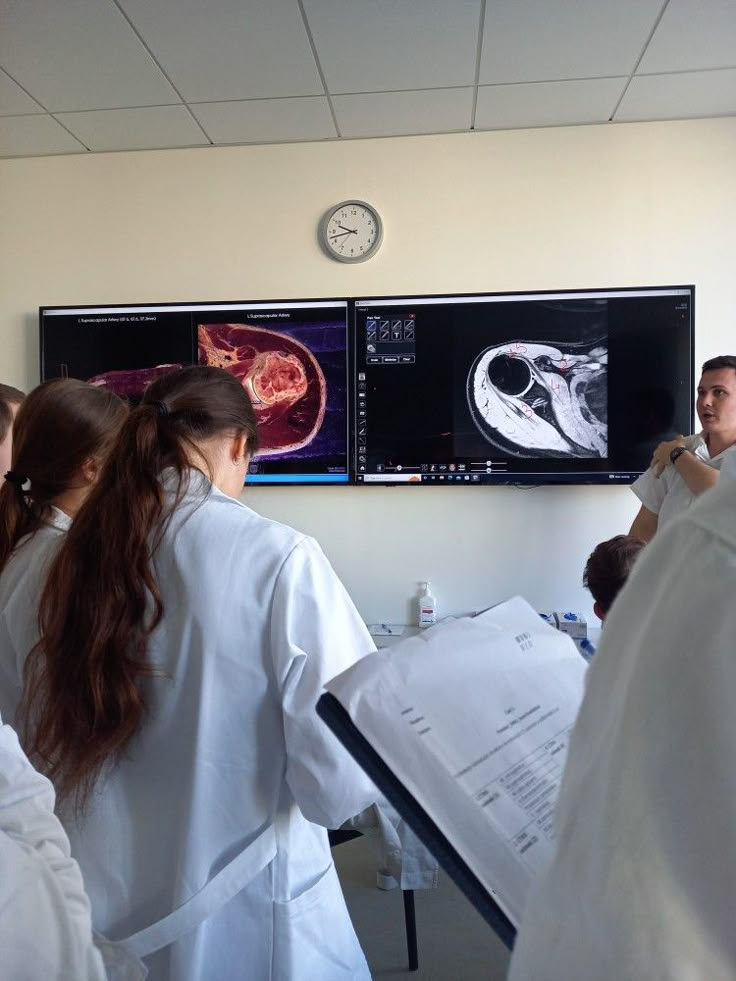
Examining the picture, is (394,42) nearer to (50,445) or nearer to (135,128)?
(135,128)

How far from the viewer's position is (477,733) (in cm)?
53

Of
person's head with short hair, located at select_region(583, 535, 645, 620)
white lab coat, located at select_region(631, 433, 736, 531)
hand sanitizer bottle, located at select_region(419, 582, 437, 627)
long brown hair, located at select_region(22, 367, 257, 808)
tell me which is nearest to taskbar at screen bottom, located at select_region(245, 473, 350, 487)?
hand sanitizer bottle, located at select_region(419, 582, 437, 627)

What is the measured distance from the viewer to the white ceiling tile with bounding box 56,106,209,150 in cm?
264

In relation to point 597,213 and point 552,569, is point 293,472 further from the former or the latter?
point 597,213

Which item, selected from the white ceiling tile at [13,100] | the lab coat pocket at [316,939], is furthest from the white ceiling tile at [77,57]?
the lab coat pocket at [316,939]

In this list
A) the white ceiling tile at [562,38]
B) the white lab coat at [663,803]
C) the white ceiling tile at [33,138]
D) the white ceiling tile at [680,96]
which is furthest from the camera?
the white ceiling tile at [33,138]

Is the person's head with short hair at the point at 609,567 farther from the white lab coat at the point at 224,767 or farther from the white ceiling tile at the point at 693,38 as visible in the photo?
the white ceiling tile at the point at 693,38

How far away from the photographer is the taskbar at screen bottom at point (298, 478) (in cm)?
278

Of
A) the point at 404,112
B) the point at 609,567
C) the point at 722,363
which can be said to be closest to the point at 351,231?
the point at 404,112

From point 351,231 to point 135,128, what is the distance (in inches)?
39.2

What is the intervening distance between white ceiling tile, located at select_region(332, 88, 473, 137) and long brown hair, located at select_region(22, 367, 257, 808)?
215 cm

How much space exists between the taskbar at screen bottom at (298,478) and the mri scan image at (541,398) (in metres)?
0.62

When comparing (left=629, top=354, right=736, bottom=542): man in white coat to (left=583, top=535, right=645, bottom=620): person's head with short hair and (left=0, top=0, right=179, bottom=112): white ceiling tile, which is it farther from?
(left=0, top=0, right=179, bottom=112): white ceiling tile

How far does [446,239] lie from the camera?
274 cm
